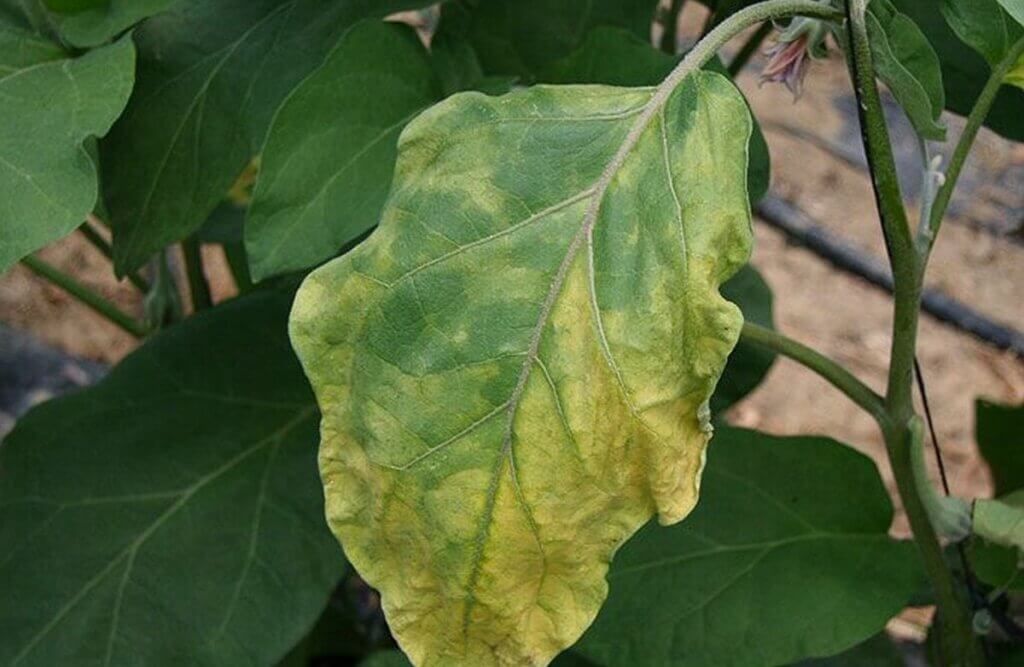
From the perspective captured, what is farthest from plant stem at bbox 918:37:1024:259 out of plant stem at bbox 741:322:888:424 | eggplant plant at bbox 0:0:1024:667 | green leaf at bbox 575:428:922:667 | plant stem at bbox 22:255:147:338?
plant stem at bbox 22:255:147:338

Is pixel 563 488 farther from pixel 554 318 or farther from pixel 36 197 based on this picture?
pixel 36 197

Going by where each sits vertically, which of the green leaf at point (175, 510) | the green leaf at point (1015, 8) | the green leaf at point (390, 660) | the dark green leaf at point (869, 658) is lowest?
the dark green leaf at point (869, 658)

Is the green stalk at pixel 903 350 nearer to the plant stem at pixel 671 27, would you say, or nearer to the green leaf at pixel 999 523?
the green leaf at pixel 999 523

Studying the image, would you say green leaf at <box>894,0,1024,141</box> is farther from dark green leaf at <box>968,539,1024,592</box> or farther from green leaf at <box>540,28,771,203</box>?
dark green leaf at <box>968,539,1024,592</box>

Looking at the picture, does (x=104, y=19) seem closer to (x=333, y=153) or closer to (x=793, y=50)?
(x=333, y=153)

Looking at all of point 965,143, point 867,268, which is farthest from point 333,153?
point 867,268

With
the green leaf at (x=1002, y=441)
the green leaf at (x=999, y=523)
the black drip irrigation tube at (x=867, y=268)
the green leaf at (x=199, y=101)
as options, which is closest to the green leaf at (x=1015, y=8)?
the green leaf at (x=999, y=523)
